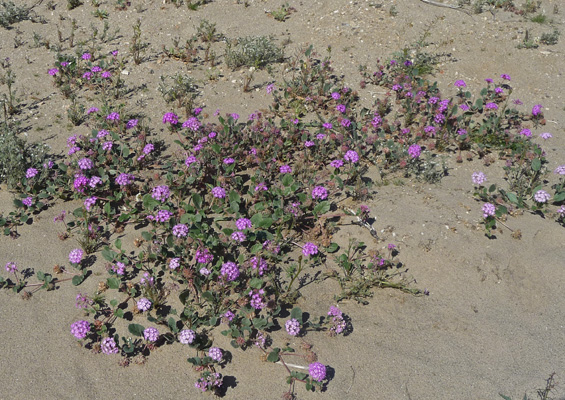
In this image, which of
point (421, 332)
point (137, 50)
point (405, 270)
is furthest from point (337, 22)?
point (421, 332)

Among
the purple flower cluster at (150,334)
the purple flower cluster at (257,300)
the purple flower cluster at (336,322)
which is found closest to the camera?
the purple flower cluster at (150,334)

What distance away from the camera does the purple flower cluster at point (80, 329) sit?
485 cm

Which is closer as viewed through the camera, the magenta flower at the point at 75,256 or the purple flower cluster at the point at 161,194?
the magenta flower at the point at 75,256

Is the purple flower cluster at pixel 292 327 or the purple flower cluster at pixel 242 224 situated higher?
the purple flower cluster at pixel 242 224

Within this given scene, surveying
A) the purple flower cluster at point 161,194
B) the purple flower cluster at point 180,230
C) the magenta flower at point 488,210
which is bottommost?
the magenta flower at point 488,210

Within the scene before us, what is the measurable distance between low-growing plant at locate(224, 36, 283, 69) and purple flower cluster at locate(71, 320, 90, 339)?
614 centimetres

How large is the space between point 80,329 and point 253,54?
6.45 m

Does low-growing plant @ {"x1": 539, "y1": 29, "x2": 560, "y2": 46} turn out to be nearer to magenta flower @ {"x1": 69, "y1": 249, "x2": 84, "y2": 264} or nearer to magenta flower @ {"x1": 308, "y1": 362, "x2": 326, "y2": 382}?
magenta flower @ {"x1": 308, "y1": 362, "x2": 326, "y2": 382}

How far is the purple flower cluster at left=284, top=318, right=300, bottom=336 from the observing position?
4.85 m

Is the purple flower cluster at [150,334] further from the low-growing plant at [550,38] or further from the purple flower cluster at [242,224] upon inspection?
the low-growing plant at [550,38]

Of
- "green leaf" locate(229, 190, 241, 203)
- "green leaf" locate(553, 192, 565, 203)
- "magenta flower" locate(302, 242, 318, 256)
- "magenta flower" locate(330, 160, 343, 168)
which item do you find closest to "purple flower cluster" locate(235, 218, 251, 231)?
"green leaf" locate(229, 190, 241, 203)

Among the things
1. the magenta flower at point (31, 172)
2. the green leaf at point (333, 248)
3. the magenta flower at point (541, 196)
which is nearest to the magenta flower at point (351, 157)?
the green leaf at point (333, 248)

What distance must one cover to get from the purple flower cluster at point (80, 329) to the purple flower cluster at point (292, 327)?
80.1 inches

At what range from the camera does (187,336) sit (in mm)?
4770
